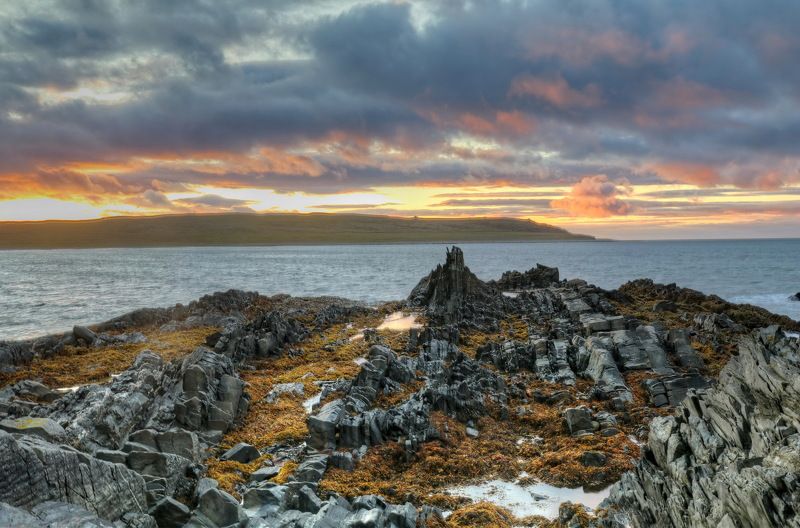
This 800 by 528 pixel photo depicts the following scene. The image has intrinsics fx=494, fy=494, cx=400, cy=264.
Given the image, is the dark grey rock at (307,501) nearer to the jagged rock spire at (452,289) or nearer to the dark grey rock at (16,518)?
the dark grey rock at (16,518)

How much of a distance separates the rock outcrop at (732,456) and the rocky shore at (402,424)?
44mm

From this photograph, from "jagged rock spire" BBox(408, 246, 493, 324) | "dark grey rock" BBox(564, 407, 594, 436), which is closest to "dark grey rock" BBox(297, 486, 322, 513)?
"dark grey rock" BBox(564, 407, 594, 436)

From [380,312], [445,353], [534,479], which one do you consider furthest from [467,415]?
[380,312]

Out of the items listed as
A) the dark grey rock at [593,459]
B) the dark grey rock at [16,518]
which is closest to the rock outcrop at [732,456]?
the dark grey rock at [593,459]

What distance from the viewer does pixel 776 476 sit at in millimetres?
8758

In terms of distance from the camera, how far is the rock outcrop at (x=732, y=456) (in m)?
8.85

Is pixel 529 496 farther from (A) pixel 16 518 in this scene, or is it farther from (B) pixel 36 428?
(B) pixel 36 428

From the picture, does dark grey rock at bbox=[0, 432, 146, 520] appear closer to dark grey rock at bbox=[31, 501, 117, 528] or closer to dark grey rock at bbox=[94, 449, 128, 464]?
dark grey rock at bbox=[31, 501, 117, 528]

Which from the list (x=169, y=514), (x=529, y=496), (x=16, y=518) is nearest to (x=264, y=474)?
(x=169, y=514)

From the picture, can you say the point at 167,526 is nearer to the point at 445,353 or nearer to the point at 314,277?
the point at 445,353

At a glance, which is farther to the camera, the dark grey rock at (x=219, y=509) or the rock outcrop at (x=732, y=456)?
the dark grey rock at (x=219, y=509)

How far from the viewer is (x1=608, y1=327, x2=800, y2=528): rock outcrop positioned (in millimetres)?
8852

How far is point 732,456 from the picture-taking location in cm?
1056

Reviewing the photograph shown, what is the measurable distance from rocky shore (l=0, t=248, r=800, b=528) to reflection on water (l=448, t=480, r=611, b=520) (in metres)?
0.29
